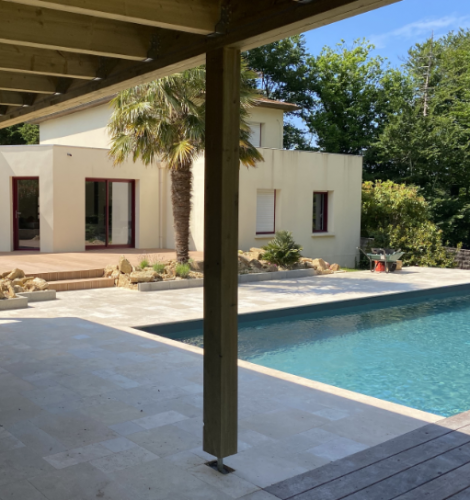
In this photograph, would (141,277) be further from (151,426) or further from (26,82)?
(151,426)

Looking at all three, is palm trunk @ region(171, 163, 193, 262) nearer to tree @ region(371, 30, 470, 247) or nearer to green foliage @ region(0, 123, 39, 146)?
tree @ region(371, 30, 470, 247)

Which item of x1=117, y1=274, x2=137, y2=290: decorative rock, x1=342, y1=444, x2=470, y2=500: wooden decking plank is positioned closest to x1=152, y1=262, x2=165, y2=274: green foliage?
x1=117, y1=274, x2=137, y2=290: decorative rock

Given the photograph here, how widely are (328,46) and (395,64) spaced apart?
14.3 feet

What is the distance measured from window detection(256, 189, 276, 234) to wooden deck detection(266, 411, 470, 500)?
14.6 meters

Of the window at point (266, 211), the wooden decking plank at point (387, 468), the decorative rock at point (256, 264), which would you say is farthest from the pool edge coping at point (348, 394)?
the window at point (266, 211)

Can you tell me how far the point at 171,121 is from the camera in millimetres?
13188

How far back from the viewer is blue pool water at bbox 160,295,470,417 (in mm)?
7086

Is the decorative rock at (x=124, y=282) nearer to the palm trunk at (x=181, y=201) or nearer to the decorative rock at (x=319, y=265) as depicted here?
the palm trunk at (x=181, y=201)

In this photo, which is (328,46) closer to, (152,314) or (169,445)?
(152,314)

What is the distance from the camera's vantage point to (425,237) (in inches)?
758

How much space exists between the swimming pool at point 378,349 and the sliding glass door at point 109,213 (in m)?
9.36

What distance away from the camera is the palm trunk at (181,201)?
44.3 feet

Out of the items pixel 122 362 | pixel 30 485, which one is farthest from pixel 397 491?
pixel 122 362

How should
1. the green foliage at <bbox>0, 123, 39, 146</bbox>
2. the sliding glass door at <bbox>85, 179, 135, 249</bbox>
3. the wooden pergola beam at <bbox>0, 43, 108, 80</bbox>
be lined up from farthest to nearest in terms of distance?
1. the green foliage at <bbox>0, 123, 39, 146</bbox>
2. the sliding glass door at <bbox>85, 179, 135, 249</bbox>
3. the wooden pergola beam at <bbox>0, 43, 108, 80</bbox>
